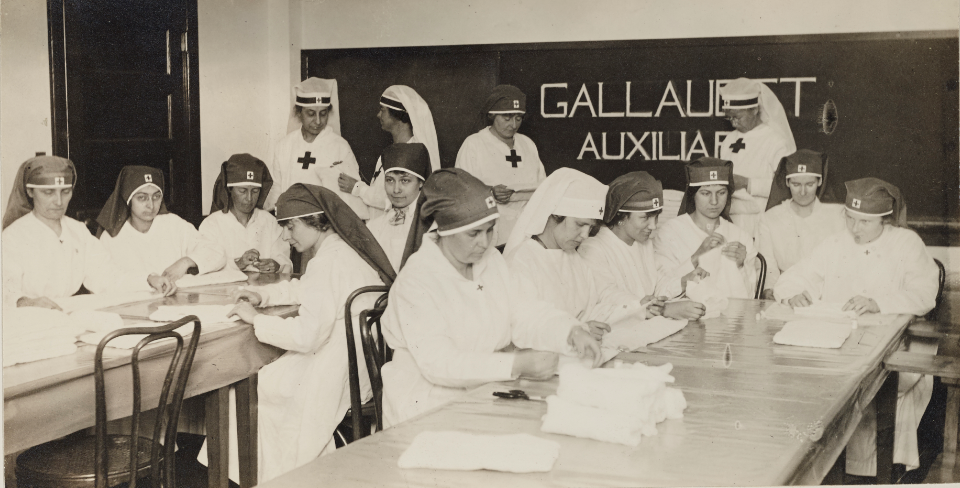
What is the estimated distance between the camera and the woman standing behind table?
4.13 metres

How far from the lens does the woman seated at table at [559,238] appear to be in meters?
2.92

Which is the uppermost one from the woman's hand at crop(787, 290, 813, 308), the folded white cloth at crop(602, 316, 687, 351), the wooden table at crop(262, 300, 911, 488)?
the woman's hand at crop(787, 290, 813, 308)

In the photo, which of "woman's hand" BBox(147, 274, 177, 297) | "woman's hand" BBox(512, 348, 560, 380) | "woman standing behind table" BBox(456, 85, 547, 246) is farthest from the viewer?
"woman standing behind table" BBox(456, 85, 547, 246)

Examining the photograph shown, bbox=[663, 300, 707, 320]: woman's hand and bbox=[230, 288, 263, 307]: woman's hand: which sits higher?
bbox=[230, 288, 263, 307]: woman's hand

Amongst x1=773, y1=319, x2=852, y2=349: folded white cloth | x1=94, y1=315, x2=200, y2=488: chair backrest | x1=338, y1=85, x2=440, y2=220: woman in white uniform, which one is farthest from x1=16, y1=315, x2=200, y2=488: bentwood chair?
x1=773, y1=319, x2=852, y2=349: folded white cloth

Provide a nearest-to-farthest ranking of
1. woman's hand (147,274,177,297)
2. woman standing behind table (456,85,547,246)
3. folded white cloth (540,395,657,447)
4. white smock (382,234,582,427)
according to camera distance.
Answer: folded white cloth (540,395,657,447) → white smock (382,234,582,427) → woman's hand (147,274,177,297) → woman standing behind table (456,85,547,246)

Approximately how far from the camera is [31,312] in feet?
8.18

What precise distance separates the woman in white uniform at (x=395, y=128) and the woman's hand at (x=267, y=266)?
47cm

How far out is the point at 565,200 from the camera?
292 centimetres

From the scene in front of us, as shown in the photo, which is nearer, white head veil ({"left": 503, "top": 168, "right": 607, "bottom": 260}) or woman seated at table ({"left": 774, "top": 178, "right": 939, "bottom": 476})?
white head veil ({"left": 503, "top": 168, "right": 607, "bottom": 260})

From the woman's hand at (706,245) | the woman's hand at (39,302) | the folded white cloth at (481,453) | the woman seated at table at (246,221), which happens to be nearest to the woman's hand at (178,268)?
the woman seated at table at (246,221)

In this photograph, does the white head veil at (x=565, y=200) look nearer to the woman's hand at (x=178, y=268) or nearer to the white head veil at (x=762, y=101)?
the white head veil at (x=762, y=101)

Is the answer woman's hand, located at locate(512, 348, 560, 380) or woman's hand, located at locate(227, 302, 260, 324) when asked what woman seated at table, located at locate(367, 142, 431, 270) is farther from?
woman's hand, located at locate(512, 348, 560, 380)

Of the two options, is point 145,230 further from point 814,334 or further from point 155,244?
point 814,334
